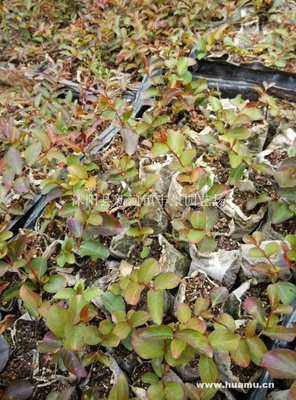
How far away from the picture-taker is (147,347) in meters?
0.85

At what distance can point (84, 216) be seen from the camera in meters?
1.05

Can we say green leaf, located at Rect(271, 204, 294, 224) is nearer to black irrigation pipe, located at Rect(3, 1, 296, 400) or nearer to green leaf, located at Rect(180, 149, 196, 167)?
green leaf, located at Rect(180, 149, 196, 167)

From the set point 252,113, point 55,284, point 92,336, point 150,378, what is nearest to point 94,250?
point 55,284

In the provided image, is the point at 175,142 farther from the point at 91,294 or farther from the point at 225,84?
the point at 225,84

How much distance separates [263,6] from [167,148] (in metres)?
1.51

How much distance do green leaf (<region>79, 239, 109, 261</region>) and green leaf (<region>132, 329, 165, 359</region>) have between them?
293mm

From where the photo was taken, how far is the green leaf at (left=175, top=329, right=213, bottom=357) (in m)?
0.79

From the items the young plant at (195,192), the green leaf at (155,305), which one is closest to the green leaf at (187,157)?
the young plant at (195,192)

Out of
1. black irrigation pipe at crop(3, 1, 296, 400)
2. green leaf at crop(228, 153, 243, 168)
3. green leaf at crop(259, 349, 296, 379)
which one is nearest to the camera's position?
green leaf at crop(259, 349, 296, 379)

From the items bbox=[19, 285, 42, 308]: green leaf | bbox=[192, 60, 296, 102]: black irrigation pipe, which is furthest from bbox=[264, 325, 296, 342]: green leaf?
bbox=[192, 60, 296, 102]: black irrigation pipe

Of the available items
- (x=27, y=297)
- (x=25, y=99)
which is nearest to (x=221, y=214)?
(x=27, y=297)

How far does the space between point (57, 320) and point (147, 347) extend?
0.22 meters

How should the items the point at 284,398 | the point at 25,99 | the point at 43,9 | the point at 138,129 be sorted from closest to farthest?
the point at 284,398 → the point at 138,129 → the point at 25,99 → the point at 43,9

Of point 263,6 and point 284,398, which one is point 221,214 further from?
point 263,6
